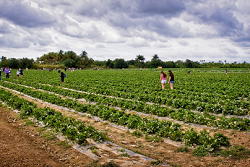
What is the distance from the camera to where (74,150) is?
20.8 feet

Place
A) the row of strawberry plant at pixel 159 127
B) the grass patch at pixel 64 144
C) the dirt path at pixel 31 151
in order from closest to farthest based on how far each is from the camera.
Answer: the dirt path at pixel 31 151 → the row of strawberry plant at pixel 159 127 → the grass patch at pixel 64 144

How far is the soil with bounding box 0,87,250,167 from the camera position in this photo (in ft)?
17.8

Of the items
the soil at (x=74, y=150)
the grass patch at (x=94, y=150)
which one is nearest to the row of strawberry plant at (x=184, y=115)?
the soil at (x=74, y=150)

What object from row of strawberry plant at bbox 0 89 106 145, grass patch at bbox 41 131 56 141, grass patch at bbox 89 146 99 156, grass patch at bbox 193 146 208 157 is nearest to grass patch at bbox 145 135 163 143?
grass patch at bbox 193 146 208 157

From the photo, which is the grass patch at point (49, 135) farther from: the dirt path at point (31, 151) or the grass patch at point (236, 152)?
the grass patch at point (236, 152)

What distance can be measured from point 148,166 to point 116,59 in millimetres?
130301

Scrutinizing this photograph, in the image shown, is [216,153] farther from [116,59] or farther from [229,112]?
[116,59]

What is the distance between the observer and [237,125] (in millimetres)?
7836

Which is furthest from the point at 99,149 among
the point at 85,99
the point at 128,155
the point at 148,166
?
the point at 85,99

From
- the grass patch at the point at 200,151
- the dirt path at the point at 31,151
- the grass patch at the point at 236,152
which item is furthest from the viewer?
the grass patch at the point at 200,151

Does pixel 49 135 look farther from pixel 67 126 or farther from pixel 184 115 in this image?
pixel 184 115

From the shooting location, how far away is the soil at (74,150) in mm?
5426

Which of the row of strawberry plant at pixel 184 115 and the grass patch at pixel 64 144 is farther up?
the row of strawberry plant at pixel 184 115

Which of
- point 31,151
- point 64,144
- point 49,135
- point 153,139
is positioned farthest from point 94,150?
point 49,135
